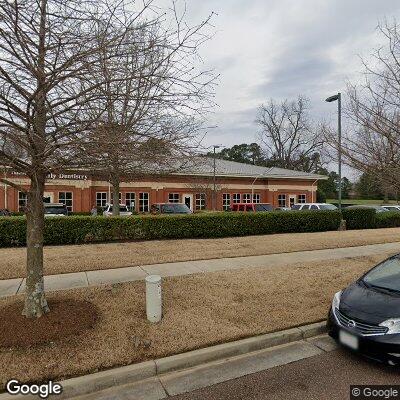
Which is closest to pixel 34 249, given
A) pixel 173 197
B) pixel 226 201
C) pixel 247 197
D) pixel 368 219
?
pixel 368 219

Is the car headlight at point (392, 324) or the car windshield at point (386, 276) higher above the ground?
the car windshield at point (386, 276)

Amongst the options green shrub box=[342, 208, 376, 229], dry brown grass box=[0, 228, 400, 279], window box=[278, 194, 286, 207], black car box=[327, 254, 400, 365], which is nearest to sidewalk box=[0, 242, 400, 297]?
dry brown grass box=[0, 228, 400, 279]

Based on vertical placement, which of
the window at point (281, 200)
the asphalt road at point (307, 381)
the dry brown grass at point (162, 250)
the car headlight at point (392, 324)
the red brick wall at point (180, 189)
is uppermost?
the red brick wall at point (180, 189)

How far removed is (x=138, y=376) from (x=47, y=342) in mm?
1328

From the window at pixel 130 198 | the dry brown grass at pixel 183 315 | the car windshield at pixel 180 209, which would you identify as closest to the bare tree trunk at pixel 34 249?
the dry brown grass at pixel 183 315

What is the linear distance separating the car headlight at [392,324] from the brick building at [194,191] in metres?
23.0

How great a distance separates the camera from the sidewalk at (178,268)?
7.05 meters

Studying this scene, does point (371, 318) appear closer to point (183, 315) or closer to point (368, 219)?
point (183, 315)

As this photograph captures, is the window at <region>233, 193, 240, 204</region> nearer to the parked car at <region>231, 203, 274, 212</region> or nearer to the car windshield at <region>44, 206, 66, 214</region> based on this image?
the parked car at <region>231, 203, 274, 212</region>

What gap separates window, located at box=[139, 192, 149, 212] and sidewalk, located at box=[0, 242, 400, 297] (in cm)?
2184

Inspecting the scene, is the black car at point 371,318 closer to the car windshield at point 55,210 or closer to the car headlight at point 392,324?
the car headlight at point 392,324

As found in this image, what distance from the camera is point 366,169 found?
8320mm

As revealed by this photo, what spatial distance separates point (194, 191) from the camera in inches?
1261

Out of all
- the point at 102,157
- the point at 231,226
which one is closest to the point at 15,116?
the point at 102,157
